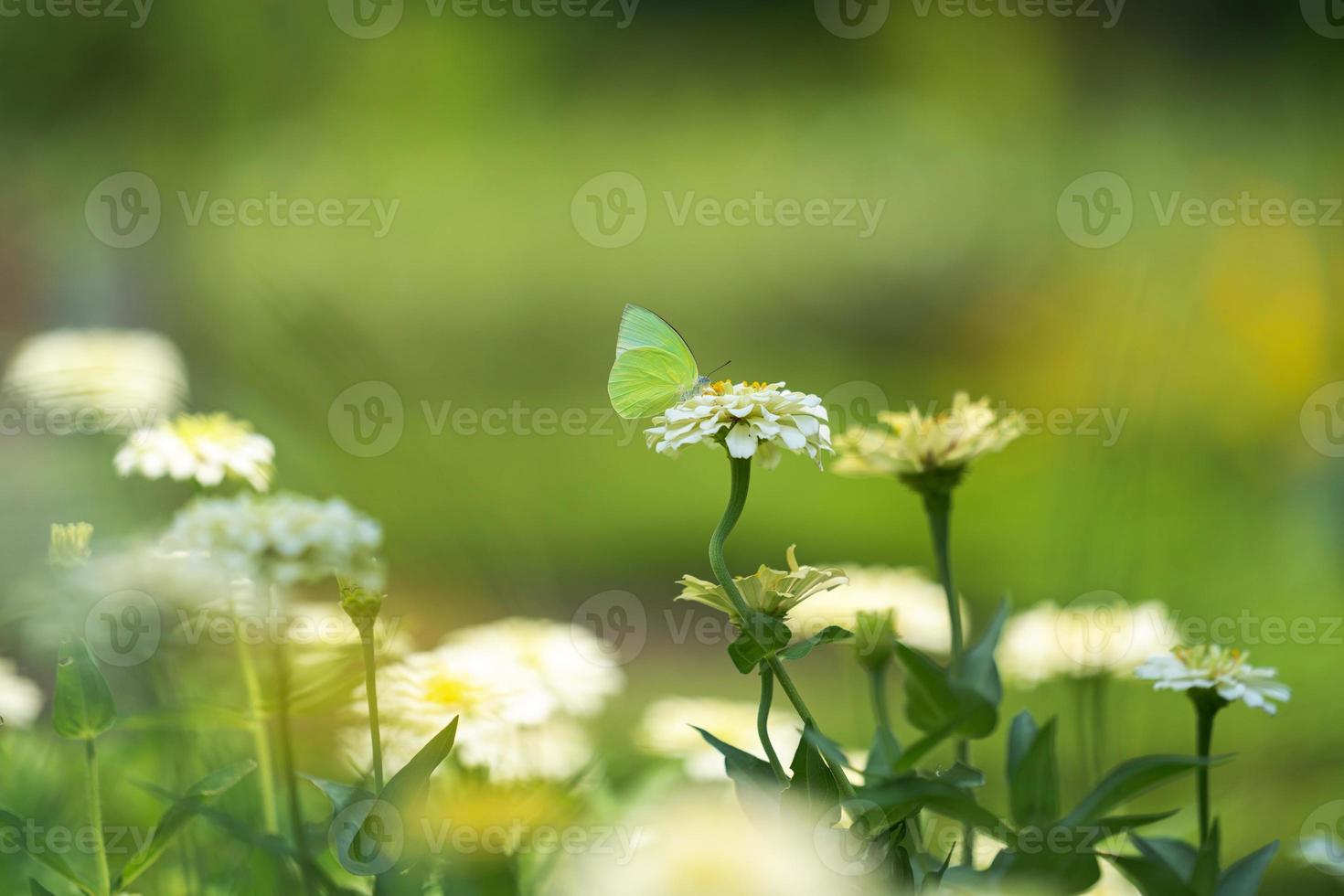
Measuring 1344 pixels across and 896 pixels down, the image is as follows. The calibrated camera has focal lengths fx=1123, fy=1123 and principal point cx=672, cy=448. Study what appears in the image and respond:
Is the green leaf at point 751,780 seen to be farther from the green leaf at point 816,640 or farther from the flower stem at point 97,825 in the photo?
the flower stem at point 97,825

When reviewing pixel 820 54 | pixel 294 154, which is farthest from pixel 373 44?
pixel 820 54

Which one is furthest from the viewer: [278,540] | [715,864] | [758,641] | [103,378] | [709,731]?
[103,378]

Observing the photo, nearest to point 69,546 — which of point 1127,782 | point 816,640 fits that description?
point 816,640

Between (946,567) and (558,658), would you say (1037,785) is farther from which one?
(558,658)

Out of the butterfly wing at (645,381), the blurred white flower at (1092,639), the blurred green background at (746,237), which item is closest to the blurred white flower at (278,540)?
the butterfly wing at (645,381)

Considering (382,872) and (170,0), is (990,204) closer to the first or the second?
(170,0)

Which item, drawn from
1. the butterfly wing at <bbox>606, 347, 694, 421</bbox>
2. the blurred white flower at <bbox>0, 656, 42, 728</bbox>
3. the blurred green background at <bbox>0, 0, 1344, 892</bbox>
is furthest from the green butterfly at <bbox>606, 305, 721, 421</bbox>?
the blurred green background at <bbox>0, 0, 1344, 892</bbox>
